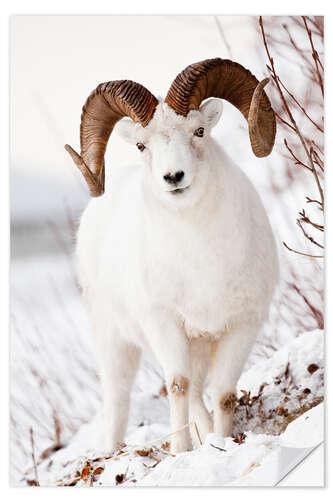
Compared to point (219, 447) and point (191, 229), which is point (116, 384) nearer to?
point (219, 447)

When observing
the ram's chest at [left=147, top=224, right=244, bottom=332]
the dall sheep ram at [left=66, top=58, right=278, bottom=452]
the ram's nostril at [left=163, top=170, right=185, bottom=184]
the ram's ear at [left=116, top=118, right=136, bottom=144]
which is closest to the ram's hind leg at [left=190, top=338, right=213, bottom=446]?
the dall sheep ram at [left=66, top=58, right=278, bottom=452]

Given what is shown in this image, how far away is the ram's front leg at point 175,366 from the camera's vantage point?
3.55m

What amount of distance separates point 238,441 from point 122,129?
4.66 feet

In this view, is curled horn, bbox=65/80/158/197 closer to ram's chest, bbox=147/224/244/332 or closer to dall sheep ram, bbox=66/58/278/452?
dall sheep ram, bbox=66/58/278/452

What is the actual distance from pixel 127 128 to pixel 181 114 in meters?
0.27

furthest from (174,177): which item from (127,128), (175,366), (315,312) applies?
(315,312)

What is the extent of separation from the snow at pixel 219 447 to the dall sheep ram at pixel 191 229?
0.63 feet

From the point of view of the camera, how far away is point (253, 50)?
393 cm

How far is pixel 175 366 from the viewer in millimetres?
3549

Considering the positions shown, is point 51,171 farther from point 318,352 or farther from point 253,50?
point 318,352

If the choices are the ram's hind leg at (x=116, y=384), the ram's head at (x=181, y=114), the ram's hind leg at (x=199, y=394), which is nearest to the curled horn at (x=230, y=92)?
the ram's head at (x=181, y=114)

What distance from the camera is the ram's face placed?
10.5ft

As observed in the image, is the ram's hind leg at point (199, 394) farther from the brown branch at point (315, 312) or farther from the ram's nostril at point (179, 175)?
the ram's nostril at point (179, 175)

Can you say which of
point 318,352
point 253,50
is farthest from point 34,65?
point 318,352
